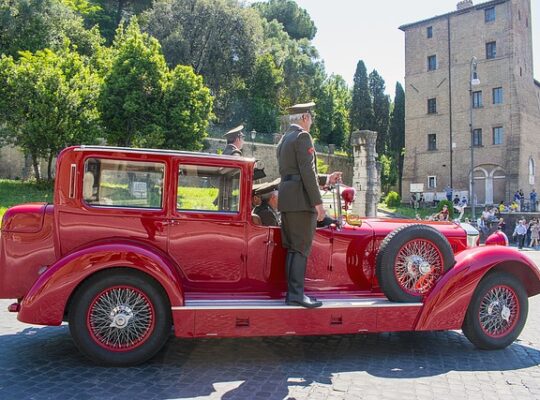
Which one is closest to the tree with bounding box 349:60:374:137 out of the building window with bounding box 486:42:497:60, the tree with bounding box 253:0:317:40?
the building window with bounding box 486:42:497:60

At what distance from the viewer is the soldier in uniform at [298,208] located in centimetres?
491

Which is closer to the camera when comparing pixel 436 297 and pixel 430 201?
pixel 436 297

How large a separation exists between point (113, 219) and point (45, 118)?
2193cm

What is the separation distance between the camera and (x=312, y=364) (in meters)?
4.90

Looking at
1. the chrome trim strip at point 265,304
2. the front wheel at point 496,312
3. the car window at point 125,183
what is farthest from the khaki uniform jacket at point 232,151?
the front wheel at point 496,312

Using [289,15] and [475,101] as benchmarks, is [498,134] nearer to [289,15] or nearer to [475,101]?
[475,101]

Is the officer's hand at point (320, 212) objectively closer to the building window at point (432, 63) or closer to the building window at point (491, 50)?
the building window at point (491, 50)

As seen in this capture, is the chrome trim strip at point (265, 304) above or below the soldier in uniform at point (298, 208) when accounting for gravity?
below

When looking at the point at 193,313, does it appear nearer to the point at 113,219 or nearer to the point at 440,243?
the point at 113,219

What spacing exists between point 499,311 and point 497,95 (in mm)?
42421

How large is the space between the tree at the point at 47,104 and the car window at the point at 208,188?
21.6m

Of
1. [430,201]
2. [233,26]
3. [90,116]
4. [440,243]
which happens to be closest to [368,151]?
[90,116]

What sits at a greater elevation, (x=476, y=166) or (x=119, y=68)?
(x=119, y=68)

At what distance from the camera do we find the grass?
72.3 ft
